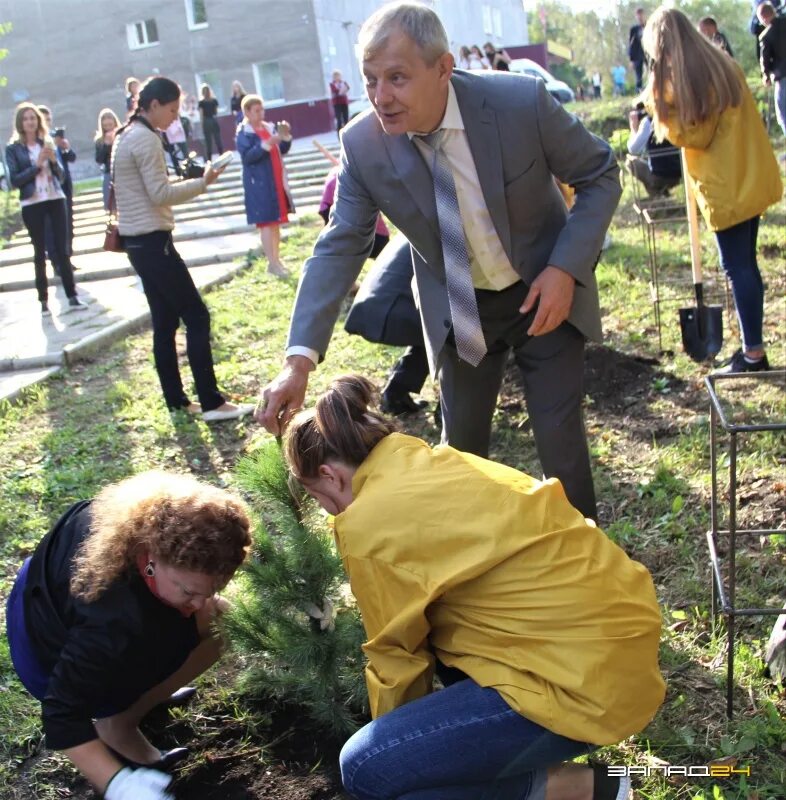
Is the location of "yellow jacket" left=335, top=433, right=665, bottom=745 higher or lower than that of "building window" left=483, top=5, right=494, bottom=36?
lower

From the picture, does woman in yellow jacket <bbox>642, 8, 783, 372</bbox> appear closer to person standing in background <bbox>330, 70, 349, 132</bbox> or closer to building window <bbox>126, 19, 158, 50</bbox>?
person standing in background <bbox>330, 70, 349, 132</bbox>

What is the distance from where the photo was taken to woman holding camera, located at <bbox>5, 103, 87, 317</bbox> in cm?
796

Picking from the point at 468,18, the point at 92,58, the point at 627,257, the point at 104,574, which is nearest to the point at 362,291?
the point at 104,574

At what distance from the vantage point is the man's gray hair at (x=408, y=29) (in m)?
2.27

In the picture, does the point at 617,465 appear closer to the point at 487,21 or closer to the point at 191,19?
the point at 191,19

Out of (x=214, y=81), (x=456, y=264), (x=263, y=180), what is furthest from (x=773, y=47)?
(x=214, y=81)

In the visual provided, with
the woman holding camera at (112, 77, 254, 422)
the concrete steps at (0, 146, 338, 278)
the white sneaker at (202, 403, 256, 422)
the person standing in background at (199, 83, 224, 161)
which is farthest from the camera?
the person standing in background at (199, 83, 224, 161)

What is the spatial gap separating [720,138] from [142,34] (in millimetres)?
26904

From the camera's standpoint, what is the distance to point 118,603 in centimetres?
221

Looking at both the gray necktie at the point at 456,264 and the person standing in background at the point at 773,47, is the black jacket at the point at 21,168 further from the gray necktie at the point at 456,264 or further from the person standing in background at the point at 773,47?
the gray necktie at the point at 456,264

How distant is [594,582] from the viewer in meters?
1.80

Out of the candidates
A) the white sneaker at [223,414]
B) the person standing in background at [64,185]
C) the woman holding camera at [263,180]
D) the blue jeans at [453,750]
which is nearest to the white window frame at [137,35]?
the person standing in background at [64,185]

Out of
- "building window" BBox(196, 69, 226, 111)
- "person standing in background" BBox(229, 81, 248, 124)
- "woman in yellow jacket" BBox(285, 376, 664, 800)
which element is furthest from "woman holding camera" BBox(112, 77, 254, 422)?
"building window" BBox(196, 69, 226, 111)

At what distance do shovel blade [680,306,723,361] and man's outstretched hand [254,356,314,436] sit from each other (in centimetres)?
320
